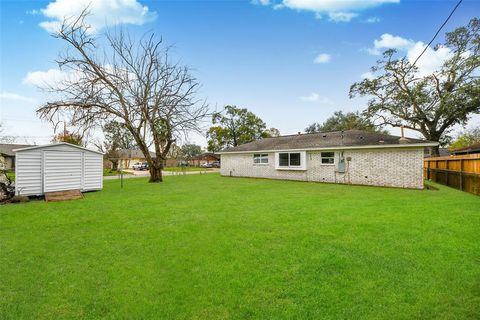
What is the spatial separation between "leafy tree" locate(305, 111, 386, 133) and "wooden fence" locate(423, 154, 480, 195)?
Result: 33.6 ft

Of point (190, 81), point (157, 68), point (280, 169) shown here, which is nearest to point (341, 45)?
point (280, 169)

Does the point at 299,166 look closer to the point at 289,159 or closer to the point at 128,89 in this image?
the point at 289,159

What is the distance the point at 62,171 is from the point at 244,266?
10501mm

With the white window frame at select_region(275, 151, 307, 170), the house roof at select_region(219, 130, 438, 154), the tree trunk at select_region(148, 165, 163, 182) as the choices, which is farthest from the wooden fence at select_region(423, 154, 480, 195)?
the tree trunk at select_region(148, 165, 163, 182)

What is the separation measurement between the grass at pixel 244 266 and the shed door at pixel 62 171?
4.14 meters

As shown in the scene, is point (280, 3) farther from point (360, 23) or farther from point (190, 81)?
point (190, 81)

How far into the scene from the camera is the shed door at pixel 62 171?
10344 millimetres

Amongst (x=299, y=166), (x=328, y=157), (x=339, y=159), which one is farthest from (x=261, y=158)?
(x=339, y=159)

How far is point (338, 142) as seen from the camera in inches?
608

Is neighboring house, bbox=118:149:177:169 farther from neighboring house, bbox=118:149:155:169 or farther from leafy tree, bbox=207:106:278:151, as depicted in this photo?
Result: leafy tree, bbox=207:106:278:151

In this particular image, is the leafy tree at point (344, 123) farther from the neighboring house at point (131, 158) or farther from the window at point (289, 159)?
the neighboring house at point (131, 158)

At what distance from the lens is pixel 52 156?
10.5 m

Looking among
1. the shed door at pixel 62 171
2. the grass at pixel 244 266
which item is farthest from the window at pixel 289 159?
the shed door at pixel 62 171

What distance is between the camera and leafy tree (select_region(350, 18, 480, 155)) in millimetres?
20641
